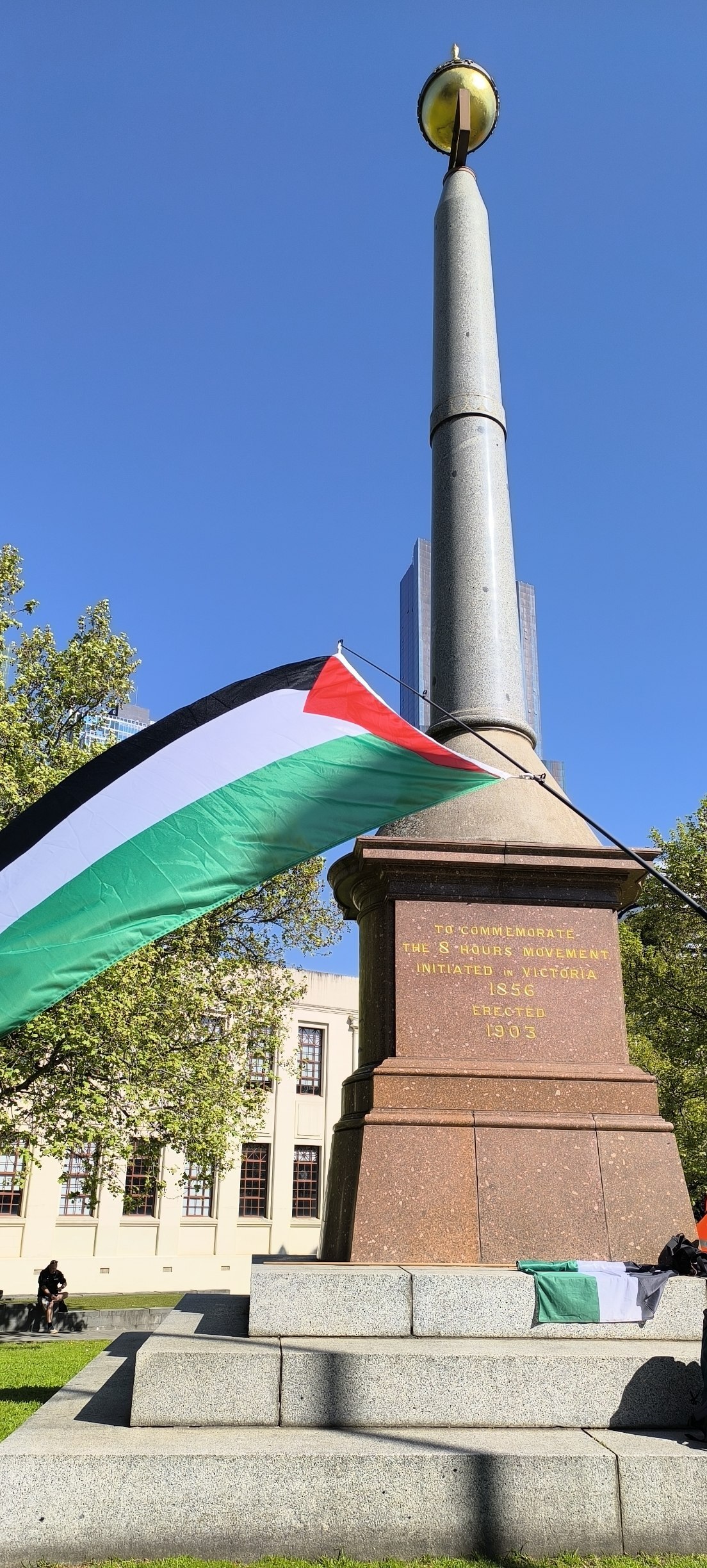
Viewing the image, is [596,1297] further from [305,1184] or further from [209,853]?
[305,1184]

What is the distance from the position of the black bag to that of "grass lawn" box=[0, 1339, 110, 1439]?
4.83 meters

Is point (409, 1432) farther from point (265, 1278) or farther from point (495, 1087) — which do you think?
point (495, 1087)

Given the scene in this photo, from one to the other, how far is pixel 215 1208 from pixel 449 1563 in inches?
1515

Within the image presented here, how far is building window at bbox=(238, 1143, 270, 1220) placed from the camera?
42.5m

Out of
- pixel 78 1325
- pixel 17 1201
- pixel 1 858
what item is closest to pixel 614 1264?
pixel 1 858

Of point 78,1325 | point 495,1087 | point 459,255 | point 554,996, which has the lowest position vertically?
point 78,1325

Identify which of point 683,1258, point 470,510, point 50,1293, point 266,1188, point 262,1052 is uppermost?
point 470,510

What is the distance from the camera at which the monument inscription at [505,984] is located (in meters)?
8.33

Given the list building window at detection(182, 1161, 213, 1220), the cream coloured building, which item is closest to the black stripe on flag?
the cream coloured building

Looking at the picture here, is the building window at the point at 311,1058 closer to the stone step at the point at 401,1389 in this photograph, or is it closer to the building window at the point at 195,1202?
the building window at the point at 195,1202

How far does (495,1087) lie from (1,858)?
13.1 feet

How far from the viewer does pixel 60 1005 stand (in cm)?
1794

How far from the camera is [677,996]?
26281 mm

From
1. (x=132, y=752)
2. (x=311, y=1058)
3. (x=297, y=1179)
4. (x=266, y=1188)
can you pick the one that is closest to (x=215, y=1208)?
(x=266, y=1188)
